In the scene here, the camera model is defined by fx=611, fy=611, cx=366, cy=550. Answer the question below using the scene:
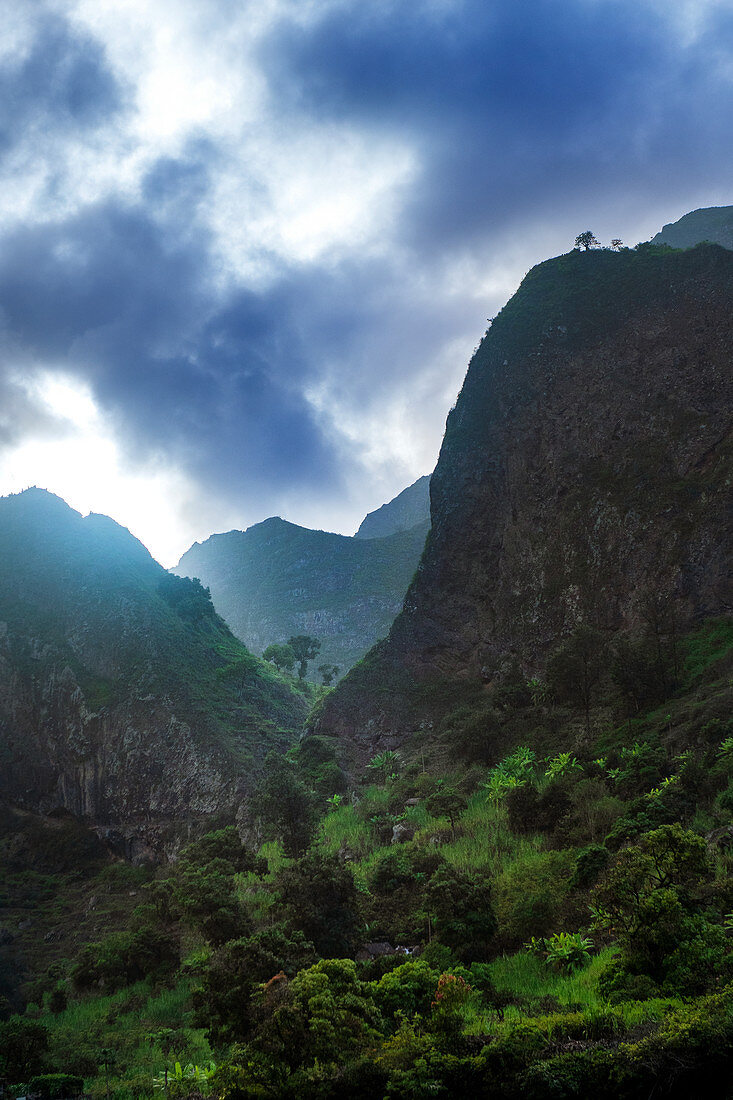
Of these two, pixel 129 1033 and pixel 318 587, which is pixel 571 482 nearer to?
pixel 129 1033

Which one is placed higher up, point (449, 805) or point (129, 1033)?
point (449, 805)

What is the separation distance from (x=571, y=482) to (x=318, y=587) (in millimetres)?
86662

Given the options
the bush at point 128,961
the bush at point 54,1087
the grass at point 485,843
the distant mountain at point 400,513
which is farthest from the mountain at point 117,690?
the distant mountain at point 400,513

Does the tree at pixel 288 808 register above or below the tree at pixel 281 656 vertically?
below

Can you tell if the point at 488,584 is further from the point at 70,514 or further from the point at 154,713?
the point at 70,514

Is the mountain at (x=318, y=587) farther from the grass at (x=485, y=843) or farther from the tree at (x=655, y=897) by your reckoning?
the tree at (x=655, y=897)

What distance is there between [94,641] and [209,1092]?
52140mm

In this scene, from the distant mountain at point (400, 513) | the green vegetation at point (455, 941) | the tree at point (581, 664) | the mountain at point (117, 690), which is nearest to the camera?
the green vegetation at point (455, 941)

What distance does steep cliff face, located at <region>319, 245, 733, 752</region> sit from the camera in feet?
125

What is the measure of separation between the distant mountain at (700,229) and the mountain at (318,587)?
65140 mm

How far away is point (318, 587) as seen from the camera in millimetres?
127188

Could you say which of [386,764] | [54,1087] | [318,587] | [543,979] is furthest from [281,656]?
[543,979]

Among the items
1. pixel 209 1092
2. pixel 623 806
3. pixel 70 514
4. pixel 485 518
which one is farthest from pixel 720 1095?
pixel 70 514

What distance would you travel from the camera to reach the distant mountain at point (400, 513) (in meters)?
165
